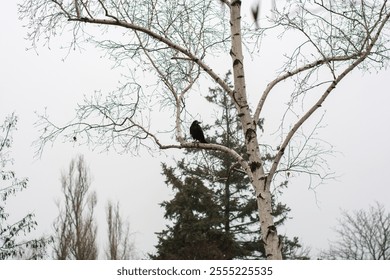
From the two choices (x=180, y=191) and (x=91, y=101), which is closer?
(x=91, y=101)

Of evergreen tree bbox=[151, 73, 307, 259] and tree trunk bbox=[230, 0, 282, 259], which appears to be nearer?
tree trunk bbox=[230, 0, 282, 259]

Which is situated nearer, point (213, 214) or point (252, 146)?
point (252, 146)

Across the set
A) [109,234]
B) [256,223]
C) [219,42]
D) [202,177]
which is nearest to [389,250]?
[256,223]

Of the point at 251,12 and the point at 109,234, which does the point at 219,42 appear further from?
the point at 109,234

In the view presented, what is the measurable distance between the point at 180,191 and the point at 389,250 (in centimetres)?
1424

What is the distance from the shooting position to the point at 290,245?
628 inches

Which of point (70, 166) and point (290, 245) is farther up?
point (70, 166)

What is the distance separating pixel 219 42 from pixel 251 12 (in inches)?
33.9

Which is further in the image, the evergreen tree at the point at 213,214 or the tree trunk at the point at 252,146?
the evergreen tree at the point at 213,214

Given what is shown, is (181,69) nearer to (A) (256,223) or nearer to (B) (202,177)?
(B) (202,177)
